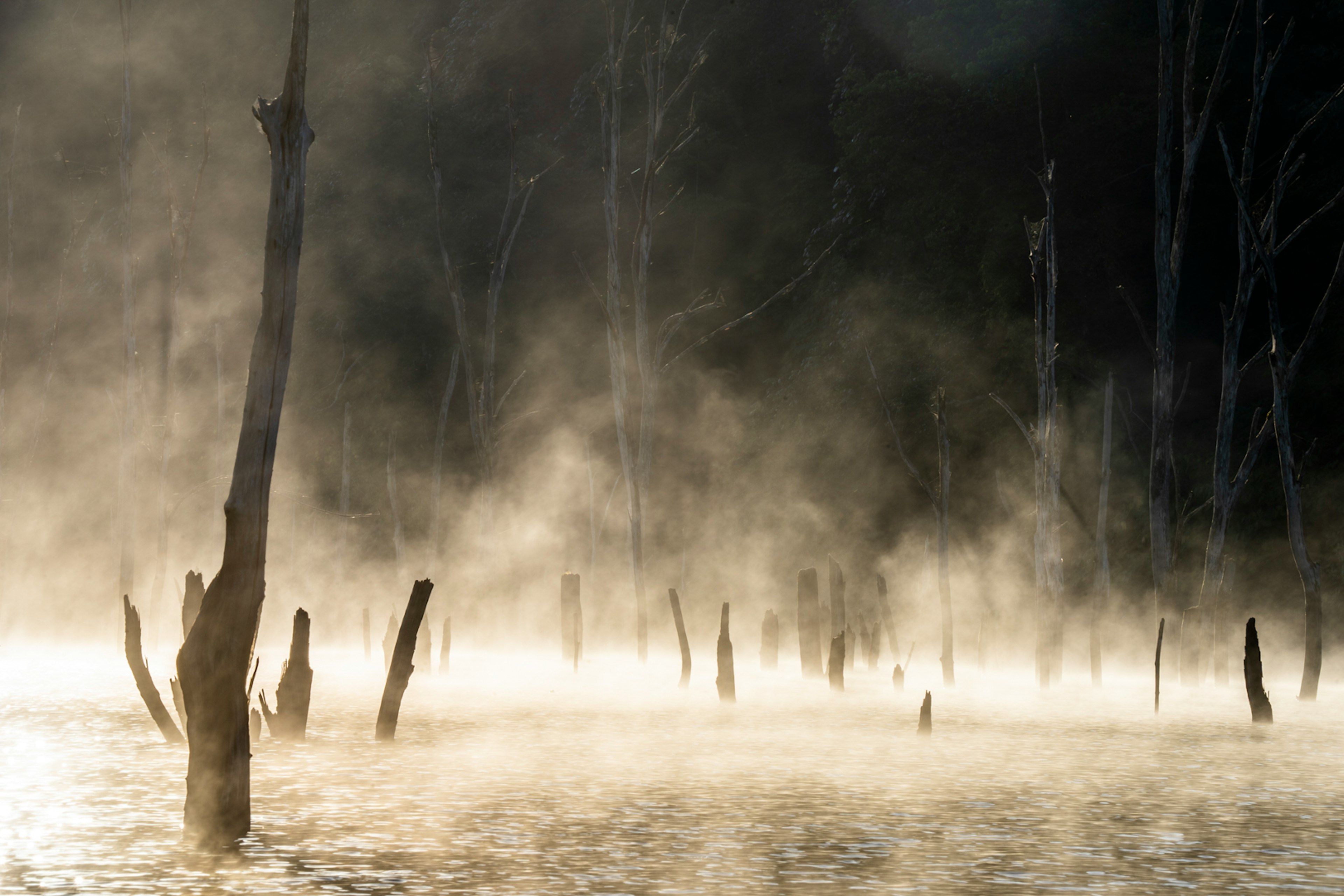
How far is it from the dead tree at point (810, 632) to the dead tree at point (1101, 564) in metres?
4.95

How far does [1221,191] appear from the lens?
3216cm

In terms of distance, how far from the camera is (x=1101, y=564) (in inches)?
1099

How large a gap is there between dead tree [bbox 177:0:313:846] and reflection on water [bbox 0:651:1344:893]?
431 millimetres

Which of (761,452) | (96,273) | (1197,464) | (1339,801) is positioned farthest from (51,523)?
(1339,801)

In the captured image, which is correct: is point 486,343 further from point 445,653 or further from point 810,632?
point 810,632

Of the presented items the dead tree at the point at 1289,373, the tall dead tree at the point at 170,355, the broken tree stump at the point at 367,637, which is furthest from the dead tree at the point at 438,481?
the dead tree at the point at 1289,373

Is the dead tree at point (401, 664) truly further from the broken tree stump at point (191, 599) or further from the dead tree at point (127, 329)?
the dead tree at point (127, 329)

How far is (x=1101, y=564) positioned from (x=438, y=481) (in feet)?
62.1

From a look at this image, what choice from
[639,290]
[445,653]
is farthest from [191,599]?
[639,290]

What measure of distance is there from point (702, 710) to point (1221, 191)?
18701 millimetres

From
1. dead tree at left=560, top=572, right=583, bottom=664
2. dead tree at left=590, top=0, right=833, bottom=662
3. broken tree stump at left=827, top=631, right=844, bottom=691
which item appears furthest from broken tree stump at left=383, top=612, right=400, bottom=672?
broken tree stump at left=827, top=631, right=844, bottom=691

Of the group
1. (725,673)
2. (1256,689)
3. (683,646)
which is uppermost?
(683,646)

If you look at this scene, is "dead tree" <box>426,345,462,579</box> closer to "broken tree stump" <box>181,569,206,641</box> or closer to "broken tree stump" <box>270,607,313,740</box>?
"broken tree stump" <box>181,569,206,641</box>

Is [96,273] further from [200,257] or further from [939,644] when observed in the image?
[939,644]
